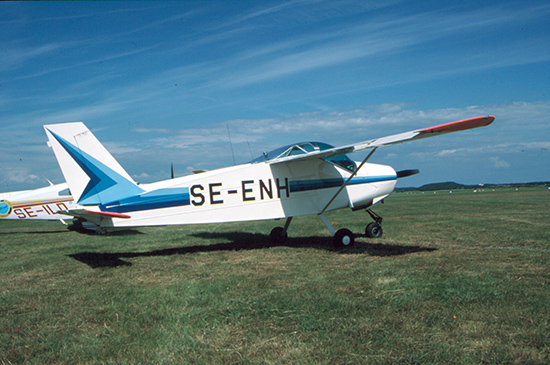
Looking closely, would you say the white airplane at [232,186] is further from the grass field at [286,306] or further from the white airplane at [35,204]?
the white airplane at [35,204]

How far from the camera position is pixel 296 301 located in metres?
5.25

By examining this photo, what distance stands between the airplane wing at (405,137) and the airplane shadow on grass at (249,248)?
2482 mm

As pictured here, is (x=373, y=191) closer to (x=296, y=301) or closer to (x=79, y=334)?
(x=296, y=301)

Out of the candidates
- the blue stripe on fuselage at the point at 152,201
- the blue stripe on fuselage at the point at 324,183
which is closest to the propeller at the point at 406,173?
the blue stripe on fuselage at the point at 324,183

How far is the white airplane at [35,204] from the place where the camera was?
60.1 ft

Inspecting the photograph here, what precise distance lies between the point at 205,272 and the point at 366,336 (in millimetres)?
4207

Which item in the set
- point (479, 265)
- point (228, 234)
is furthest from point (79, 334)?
point (228, 234)

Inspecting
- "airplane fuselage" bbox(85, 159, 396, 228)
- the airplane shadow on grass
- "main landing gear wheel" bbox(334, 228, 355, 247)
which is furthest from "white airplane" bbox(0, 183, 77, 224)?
"main landing gear wheel" bbox(334, 228, 355, 247)

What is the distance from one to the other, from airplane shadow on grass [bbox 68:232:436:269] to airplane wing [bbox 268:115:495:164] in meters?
2.48

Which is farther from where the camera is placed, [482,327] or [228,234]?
[228,234]

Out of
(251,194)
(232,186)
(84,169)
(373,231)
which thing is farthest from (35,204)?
(373,231)

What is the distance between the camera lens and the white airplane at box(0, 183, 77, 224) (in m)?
18.3

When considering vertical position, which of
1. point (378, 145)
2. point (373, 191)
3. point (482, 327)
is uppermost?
point (378, 145)

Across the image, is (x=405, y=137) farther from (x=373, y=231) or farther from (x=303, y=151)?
(x=373, y=231)
